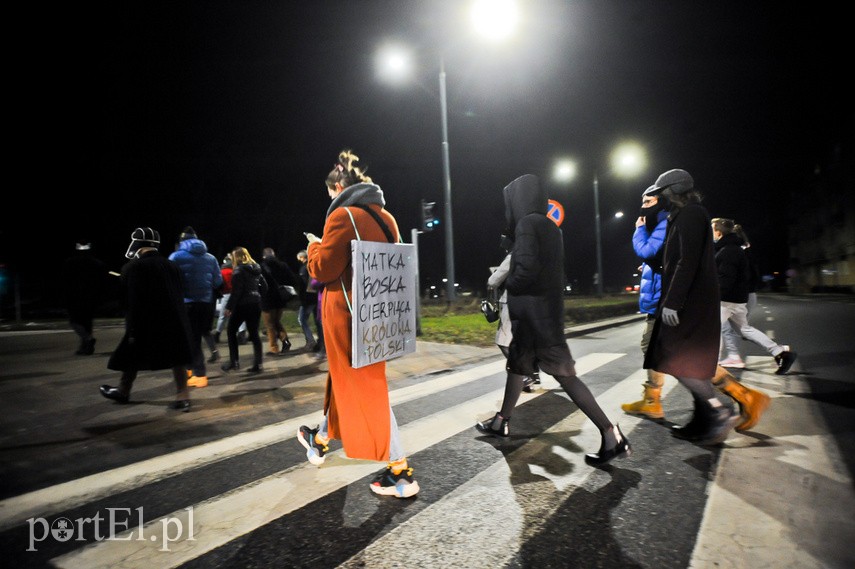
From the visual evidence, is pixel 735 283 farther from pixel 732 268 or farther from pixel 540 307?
Answer: pixel 540 307

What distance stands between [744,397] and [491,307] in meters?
2.08

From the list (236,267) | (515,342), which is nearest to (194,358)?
(236,267)

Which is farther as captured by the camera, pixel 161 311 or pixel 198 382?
pixel 198 382

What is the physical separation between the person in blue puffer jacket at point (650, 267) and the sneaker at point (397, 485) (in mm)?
2238

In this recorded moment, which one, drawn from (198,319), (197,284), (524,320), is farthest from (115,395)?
(524,320)

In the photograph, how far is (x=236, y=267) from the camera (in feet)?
23.5

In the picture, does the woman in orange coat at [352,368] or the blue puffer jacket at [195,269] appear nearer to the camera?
the woman in orange coat at [352,368]

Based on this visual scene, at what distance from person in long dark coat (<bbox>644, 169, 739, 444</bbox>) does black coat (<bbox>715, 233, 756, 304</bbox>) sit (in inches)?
116

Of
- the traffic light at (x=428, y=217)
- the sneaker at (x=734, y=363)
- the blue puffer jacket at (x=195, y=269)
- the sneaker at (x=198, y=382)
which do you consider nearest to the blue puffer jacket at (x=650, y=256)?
the sneaker at (x=734, y=363)

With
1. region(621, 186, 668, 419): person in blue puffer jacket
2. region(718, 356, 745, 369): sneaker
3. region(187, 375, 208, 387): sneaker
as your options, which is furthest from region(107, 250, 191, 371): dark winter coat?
region(718, 356, 745, 369): sneaker

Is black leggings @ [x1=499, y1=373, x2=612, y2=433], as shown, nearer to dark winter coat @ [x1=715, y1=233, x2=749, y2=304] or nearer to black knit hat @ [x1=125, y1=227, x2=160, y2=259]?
dark winter coat @ [x1=715, y1=233, x2=749, y2=304]

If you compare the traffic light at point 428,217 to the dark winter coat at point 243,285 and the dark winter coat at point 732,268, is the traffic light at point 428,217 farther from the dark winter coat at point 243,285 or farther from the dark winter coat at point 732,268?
the dark winter coat at point 732,268

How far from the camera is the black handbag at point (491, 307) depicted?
4.38 meters

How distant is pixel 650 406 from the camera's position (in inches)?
183
